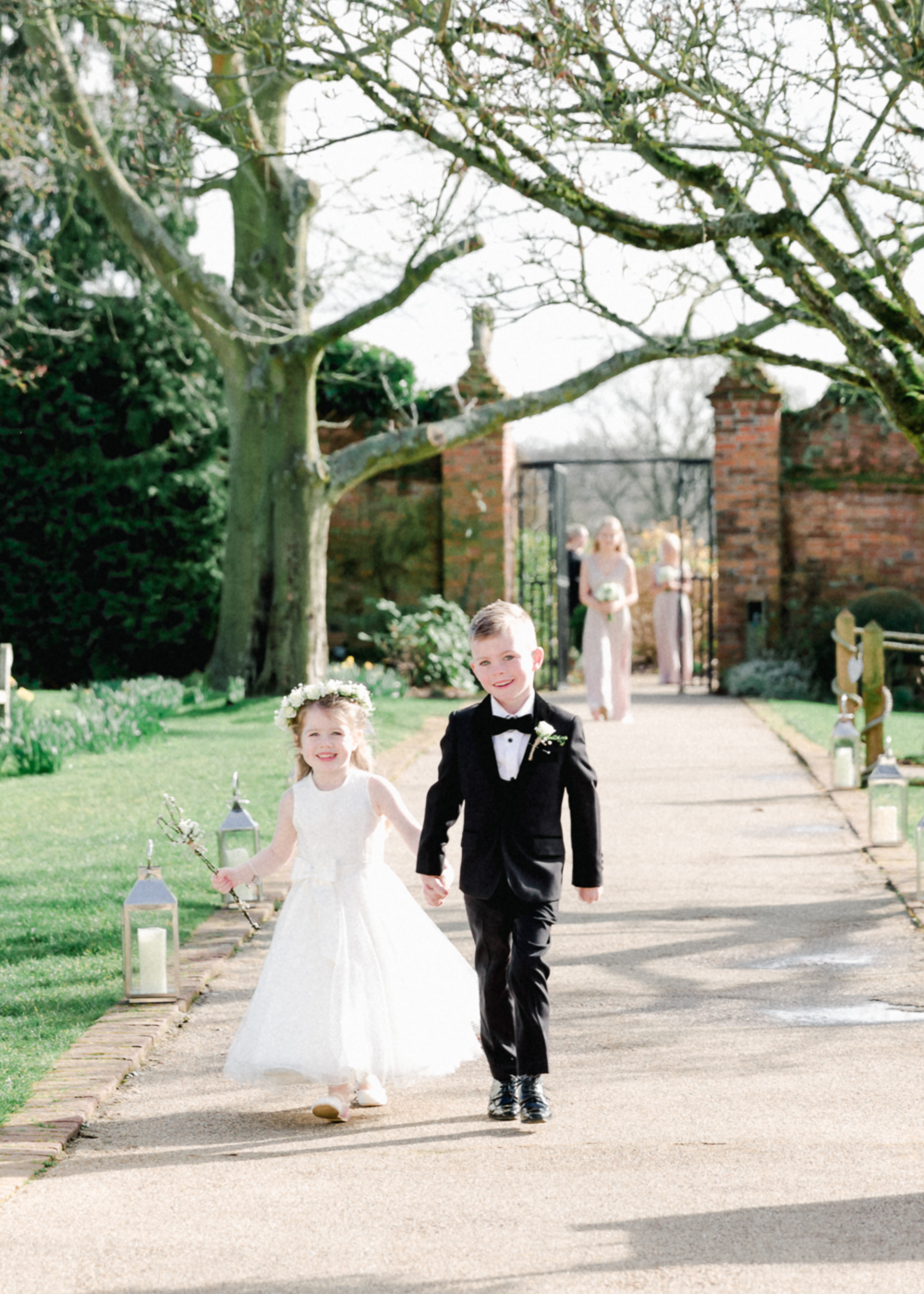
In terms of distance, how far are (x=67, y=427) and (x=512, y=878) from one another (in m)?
17.3

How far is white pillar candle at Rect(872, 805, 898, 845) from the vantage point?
830 centimetres

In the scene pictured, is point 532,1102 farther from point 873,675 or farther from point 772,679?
point 772,679

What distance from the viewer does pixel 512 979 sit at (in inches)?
166

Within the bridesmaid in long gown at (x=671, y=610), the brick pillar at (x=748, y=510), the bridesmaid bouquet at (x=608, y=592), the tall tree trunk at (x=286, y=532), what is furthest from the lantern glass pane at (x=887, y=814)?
the brick pillar at (x=748, y=510)

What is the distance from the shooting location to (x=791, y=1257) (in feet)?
10.0

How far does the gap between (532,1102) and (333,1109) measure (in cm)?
53

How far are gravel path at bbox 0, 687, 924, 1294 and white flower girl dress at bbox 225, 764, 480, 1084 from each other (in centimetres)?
17

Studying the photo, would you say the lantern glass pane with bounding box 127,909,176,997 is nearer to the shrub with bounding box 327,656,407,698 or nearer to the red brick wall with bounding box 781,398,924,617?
the shrub with bounding box 327,656,407,698

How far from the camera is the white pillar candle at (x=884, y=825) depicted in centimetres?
830

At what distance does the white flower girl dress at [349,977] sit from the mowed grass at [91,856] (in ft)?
1.87

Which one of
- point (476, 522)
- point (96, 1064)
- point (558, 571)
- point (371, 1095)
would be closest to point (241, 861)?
point (96, 1064)

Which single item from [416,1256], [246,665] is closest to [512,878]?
[416,1256]

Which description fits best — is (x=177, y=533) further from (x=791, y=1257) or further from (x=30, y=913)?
(x=791, y=1257)

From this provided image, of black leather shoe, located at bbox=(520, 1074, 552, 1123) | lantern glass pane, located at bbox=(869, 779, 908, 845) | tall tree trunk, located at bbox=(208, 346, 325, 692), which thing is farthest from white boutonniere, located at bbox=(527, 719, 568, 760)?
tall tree trunk, located at bbox=(208, 346, 325, 692)
